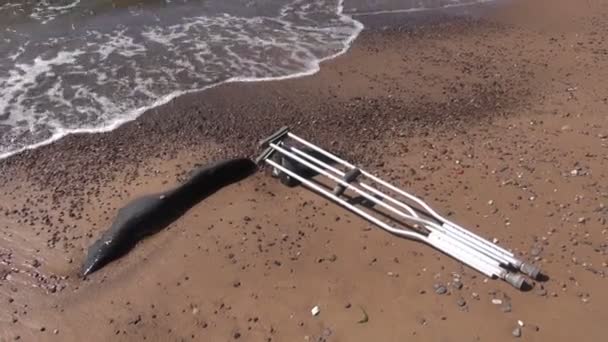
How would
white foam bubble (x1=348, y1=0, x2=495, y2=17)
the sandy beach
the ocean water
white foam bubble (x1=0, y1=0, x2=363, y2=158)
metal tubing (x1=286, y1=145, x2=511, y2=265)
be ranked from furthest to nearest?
white foam bubble (x1=348, y1=0, x2=495, y2=17) < the ocean water < white foam bubble (x1=0, y1=0, x2=363, y2=158) < metal tubing (x1=286, y1=145, x2=511, y2=265) < the sandy beach

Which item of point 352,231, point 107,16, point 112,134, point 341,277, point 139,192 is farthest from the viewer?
point 107,16

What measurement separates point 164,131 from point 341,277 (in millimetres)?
3904

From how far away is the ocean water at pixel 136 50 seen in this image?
29.7ft

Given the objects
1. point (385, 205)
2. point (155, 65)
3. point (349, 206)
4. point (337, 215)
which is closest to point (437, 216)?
point (385, 205)

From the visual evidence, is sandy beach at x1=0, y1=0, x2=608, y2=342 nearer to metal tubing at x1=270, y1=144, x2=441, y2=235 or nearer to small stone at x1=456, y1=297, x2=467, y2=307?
small stone at x1=456, y1=297, x2=467, y2=307

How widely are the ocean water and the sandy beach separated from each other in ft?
1.98

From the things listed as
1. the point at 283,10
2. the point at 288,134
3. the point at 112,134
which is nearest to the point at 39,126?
the point at 112,134

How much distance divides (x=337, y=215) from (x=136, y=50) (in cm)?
640

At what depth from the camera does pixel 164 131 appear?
841 centimetres

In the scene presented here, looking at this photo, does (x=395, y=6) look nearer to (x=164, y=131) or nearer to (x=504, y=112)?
(x=504, y=112)

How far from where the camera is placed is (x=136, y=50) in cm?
1109

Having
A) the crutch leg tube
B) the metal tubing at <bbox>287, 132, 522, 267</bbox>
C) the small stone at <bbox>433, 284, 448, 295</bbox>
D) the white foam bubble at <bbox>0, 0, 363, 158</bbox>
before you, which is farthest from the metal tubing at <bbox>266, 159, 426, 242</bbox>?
the white foam bubble at <bbox>0, 0, 363, 158</bbox>

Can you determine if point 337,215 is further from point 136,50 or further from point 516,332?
point 136,50

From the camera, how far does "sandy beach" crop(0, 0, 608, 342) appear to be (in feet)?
18.1
